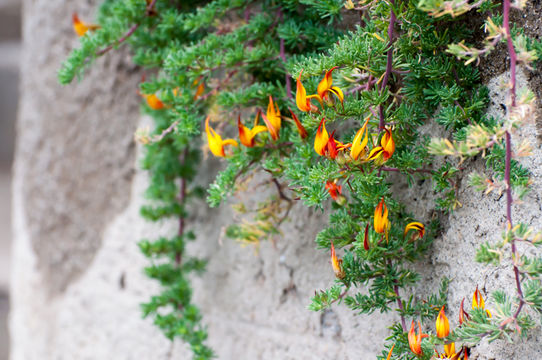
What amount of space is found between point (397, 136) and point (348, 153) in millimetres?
114

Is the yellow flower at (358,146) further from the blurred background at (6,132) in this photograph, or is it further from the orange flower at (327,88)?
the blurred background at (6,132)

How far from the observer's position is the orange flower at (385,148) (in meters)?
0.62

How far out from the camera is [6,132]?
5.25 m

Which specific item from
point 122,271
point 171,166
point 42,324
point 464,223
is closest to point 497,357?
point 464,223

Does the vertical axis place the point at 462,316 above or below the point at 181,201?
below

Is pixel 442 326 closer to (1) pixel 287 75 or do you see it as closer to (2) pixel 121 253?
(1) pixel 287 75

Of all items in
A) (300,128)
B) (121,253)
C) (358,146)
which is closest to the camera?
(358,146)

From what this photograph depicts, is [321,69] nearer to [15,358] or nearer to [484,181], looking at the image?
[484,181]

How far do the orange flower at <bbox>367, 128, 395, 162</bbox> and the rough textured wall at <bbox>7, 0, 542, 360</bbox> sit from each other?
0.54ft

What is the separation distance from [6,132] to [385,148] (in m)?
5.45

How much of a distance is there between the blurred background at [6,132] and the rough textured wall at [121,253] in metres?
2.99

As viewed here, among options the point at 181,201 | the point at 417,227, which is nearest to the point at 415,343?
the point at 417,227

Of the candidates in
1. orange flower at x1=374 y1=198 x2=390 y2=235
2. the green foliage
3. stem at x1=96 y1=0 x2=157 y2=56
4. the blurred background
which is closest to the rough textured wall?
the green foliage

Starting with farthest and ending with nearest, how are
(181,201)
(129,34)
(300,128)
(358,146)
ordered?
(181,201), (129,34), (300,128), (358,146)
